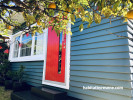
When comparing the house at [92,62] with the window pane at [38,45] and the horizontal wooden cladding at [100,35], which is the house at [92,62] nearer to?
the horizontal wooden cladding at [100,35]

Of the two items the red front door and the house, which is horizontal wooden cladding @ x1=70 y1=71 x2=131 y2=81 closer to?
the house

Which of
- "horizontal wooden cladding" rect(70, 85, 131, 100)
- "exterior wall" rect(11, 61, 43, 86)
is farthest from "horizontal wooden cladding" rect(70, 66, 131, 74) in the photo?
"exterior wall" rect(11, 61, 43, 86)

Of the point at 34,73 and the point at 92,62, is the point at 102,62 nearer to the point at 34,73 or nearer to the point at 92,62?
the point at 92,62

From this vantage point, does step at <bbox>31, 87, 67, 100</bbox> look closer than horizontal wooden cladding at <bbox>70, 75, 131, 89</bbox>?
No

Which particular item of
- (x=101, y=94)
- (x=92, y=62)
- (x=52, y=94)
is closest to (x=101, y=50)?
(x=92, y=62)

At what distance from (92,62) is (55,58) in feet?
4.70

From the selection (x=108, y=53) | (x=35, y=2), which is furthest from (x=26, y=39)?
(x=108, y=53)

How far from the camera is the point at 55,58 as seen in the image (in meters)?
3.43

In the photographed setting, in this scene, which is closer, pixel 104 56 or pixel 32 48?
pixel 104 56

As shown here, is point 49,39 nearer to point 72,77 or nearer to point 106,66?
point 72,77

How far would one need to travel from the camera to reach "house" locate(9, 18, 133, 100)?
1.98 meters

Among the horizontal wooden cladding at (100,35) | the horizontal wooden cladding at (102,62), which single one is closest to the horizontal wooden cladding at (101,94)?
the horizontal wooden cladding at (102,62)

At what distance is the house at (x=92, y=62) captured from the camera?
6.50 ft

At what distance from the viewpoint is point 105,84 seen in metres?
2.15
